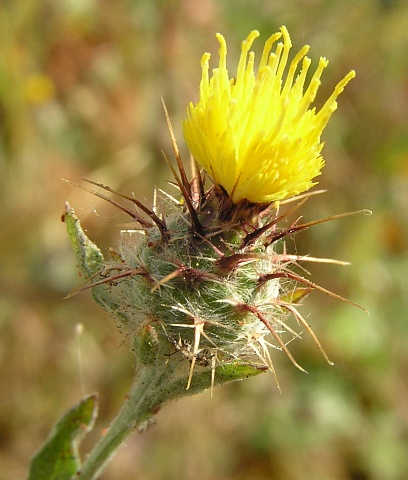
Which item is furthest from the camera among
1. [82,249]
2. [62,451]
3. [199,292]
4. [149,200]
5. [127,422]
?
[149,200]

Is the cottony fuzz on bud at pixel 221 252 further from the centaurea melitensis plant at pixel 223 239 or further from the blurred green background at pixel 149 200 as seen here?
the blurred green background at pixel 149 200

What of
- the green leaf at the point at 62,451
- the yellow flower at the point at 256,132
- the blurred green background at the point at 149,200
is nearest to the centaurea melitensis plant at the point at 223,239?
the yellow flower at the point at 256,132

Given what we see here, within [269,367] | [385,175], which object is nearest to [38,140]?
[385,175]

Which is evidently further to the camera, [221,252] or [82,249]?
[82,249]

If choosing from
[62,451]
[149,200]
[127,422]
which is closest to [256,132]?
[127,422]

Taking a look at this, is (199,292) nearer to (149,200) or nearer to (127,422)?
(127,422)

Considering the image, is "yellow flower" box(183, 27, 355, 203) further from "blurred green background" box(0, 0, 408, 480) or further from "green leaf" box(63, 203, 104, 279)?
"blurred green background" box(0, 0, 408, 480)

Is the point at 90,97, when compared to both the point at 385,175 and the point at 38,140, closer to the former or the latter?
A: the point at 38,140
